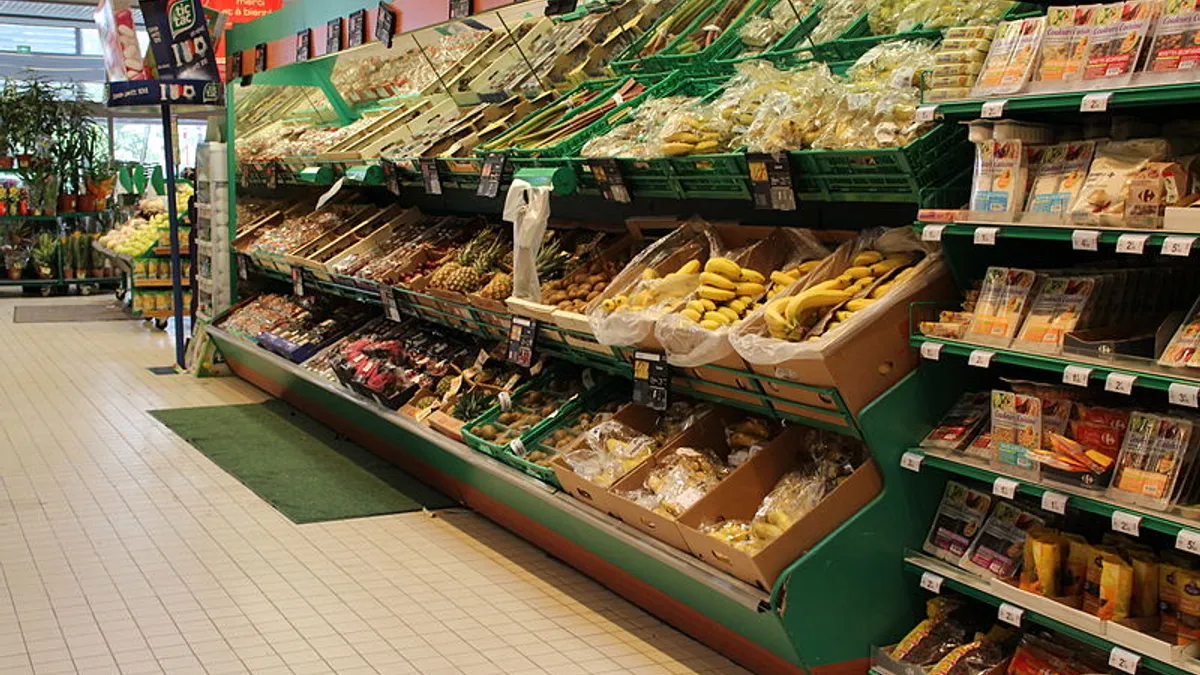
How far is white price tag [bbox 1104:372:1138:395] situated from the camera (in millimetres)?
3068

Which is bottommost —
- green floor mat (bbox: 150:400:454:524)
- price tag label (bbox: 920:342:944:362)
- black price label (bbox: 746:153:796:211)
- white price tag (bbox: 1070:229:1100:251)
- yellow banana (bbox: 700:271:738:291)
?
green floor mat (bbox: 150:400:454:524)

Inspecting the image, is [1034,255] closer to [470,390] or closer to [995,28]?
[995,28]

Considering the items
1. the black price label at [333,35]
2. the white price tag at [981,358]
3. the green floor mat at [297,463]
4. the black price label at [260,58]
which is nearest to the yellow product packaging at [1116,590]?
the white price tag at [981,358]

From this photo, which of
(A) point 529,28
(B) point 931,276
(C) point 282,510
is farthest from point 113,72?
(B) point 931,276

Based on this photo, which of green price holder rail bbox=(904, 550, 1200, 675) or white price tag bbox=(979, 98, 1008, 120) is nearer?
green price holder rail bbox=(904, 550, 1200, 675)

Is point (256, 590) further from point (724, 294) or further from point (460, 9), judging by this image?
point (460, 9)

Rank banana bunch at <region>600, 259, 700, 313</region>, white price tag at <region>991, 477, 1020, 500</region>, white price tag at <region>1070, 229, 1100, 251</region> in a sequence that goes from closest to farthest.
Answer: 1. white price tag at <region>1070, 229, 1100, 251</region>
2. white price tag at <region>991, 477, 1020, 500</region>
3. banana bunch at <region>600, 259, 700, 313</region>

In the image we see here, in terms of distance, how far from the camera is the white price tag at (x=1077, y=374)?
318cm

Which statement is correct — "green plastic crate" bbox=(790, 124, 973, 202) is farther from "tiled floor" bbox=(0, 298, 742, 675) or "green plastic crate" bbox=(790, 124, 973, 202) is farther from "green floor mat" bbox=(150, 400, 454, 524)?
"green floor mat" bbox=(150, 400, 454, 524)

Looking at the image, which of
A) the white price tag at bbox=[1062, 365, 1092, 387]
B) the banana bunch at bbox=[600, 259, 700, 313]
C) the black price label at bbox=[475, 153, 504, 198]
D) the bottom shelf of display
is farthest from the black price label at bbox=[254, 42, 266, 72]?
the white price tag at bbox=[1062, 365, 1092, 387]

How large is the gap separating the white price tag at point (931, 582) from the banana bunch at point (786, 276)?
3.31 feet

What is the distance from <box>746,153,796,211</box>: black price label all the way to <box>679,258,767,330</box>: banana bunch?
0.31 m

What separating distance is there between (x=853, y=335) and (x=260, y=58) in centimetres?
878

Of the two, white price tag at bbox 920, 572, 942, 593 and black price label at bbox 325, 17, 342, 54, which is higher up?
black price label at bbox 325, 17, 342, 54
